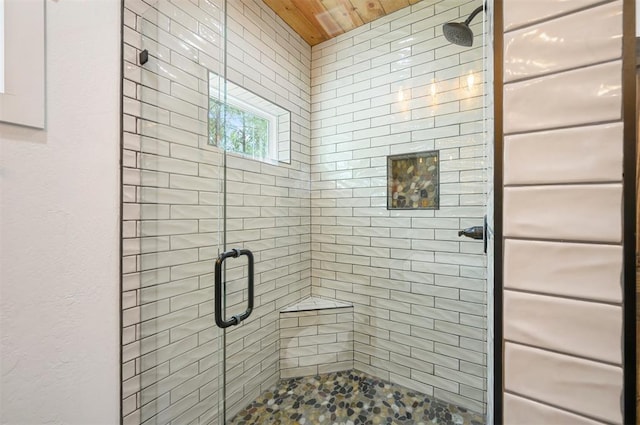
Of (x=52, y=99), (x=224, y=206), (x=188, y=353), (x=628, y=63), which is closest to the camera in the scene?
(x=628, y=63)

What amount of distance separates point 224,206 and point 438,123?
1409mm

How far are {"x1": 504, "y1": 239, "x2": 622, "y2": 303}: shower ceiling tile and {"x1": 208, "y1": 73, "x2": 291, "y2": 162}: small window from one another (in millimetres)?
1335

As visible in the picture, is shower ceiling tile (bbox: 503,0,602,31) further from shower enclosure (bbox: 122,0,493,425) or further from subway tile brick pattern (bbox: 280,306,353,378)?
subway tile brick pattern (bbox: 280,306,353,378)

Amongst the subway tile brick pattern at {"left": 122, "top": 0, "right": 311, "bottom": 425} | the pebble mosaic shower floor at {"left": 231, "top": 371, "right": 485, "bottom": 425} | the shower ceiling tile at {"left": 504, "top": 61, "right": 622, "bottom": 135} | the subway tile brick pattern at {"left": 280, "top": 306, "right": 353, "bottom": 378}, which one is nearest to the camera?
the shower ceiling tile at {"left": 504, "top": 61, "right": 622, "bottom": 135}

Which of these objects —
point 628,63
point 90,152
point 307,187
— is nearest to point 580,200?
point 628,63

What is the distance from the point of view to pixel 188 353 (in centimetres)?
131

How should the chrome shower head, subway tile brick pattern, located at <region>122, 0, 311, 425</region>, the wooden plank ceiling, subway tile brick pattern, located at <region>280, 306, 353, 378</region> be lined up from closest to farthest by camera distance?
subway tile brick pattern, located at <region>122, 0, 311, 425</region> < the chrome shower head < the wooden plank ceiling < subway tile brick pattern, located at <region>280, 306, 353, 378</region>

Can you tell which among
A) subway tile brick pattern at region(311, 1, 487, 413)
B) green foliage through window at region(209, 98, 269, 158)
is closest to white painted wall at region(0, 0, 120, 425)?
green foliage through window at region(209, 98, 269, 158)

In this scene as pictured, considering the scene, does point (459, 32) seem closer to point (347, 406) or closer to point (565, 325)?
point (565, 325)

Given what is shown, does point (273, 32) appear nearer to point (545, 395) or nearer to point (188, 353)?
point (188, 353)

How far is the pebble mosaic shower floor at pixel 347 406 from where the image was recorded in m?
1.58

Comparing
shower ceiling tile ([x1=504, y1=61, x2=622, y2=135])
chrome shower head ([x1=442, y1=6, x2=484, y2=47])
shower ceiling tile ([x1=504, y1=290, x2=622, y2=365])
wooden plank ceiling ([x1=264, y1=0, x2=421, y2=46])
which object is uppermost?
wooden plank ceiling ([x1=264, y1=0, x2=421, y2=46])

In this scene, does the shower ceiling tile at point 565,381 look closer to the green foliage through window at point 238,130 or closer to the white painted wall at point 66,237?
the white painted wall at point 66,237

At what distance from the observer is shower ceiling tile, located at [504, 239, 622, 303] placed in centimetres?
36
